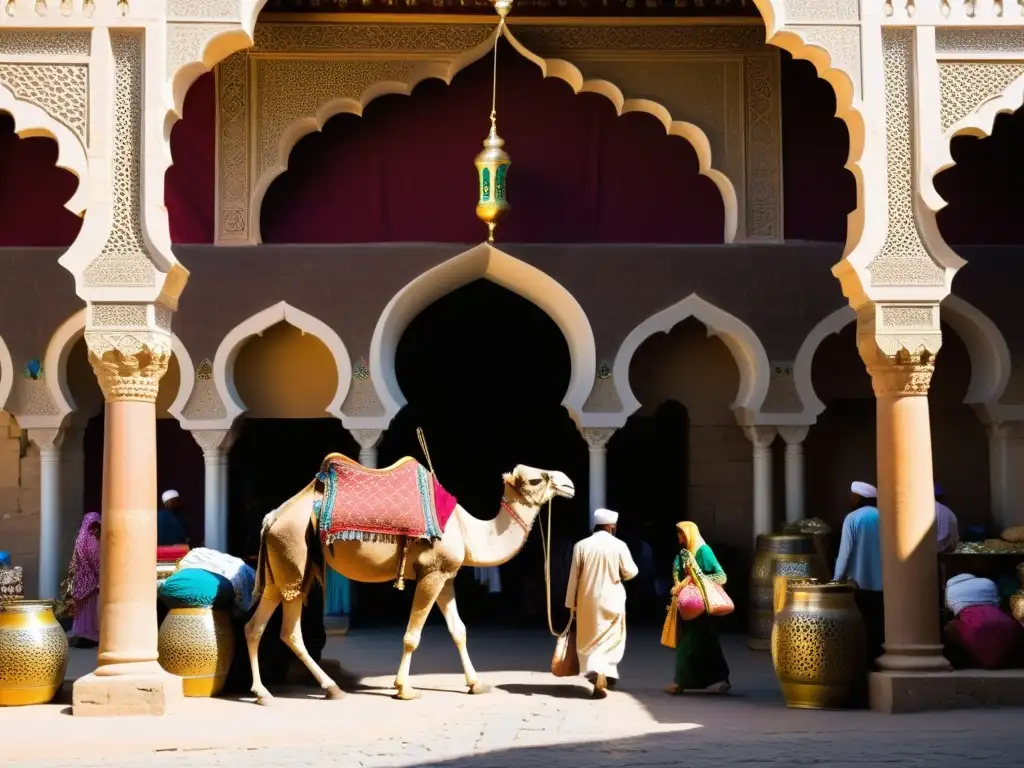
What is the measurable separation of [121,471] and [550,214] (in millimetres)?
5479

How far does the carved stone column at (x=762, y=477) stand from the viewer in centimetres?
1309

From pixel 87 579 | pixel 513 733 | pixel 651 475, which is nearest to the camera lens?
pixel 513 733

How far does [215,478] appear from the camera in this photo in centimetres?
1312

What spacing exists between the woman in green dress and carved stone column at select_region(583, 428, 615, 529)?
120 inches

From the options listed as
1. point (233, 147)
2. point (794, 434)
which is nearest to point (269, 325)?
point (233, 147)

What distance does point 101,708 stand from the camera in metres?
8.73

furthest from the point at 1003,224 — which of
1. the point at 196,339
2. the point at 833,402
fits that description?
the point at 196,339

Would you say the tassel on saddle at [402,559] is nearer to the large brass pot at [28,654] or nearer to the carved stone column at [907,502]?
the large brass pot at [28,654]

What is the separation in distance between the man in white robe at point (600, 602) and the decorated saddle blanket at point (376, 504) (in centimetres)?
99

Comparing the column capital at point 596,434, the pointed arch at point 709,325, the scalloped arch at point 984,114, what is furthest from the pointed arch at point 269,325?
the scalloped arch at point 984,114

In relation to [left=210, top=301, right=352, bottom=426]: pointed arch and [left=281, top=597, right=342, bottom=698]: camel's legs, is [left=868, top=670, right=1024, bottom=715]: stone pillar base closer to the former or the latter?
[left=281, top=597, right=342, bottom=698]: camel's legs

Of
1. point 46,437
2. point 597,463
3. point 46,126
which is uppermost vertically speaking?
point 46,126

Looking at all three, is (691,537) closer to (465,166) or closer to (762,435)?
(762,435)

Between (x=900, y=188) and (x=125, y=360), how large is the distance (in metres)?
4.85
